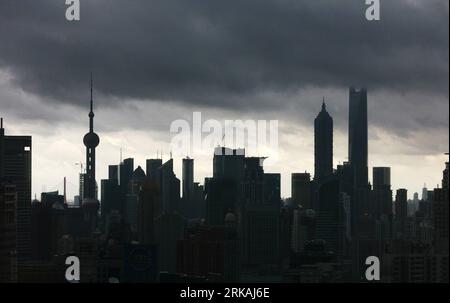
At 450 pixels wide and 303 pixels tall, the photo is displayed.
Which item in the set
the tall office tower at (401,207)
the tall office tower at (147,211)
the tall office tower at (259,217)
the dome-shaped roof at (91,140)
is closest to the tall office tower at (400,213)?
the tall office tower at (401,207)

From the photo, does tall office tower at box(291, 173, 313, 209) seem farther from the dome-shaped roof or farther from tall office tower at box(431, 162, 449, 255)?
the dome-shaped roof

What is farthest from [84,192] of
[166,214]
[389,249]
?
[389,249]

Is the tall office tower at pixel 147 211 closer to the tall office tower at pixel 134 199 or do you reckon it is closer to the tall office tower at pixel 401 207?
the tall office tower at pixel 134 199

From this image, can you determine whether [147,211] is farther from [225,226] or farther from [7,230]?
[7,230]

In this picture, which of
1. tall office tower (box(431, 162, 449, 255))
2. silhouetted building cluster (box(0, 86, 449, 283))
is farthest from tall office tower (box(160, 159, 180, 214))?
tall office tower (box(431, 162, 449, 255))

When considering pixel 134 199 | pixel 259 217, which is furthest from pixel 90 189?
pixel 259 217

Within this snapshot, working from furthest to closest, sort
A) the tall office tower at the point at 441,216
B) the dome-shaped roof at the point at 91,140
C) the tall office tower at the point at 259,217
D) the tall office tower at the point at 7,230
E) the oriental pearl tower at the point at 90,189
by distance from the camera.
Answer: the dome-shaped roof at the point at 91,140, the oriental pearl tower at the point at 90,189, the tall office tower at the point at 259,217, the tall office tower at the point at 441,216, the tall office tower at the point at 7,230
